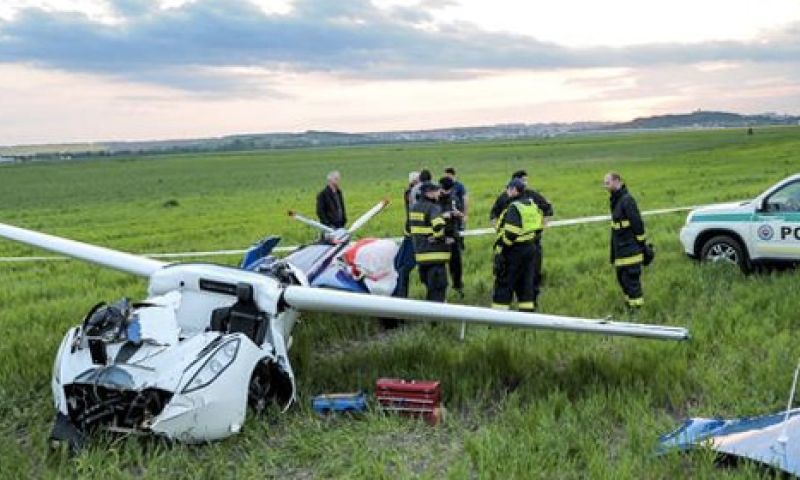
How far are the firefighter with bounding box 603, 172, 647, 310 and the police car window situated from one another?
2.57 m

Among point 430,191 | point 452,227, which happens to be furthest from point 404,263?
point 430,191

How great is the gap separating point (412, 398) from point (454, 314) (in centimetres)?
78

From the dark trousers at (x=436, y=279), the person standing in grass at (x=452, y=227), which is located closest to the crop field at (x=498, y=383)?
the person standing in grass at (x=452, y=227)

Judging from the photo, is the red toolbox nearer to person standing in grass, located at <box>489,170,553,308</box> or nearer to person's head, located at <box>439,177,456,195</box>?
person standing in grass, located at <box>489,170,553,308</box>

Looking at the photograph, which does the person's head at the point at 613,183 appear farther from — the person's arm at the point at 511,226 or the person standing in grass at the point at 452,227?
the person standing in grass at the point at 452,227

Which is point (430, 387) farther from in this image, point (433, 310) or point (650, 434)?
point (650, 434)

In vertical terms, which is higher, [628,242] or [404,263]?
[628,242]

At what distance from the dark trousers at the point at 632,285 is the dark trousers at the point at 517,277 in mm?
1155

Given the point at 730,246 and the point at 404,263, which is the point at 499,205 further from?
the point at 730,246

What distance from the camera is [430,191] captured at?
32.0 ft

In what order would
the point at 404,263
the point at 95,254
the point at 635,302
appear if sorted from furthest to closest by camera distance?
the point at 404,263, the point at 635,302, the point at 95,254

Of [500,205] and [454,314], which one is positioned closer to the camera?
[454,314]

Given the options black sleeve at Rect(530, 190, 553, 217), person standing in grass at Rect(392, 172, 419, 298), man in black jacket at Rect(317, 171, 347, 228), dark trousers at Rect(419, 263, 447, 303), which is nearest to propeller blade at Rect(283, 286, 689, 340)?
dark trousers at Rect(419, 263, 447, 303)

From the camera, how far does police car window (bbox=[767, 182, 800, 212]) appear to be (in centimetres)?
1083
